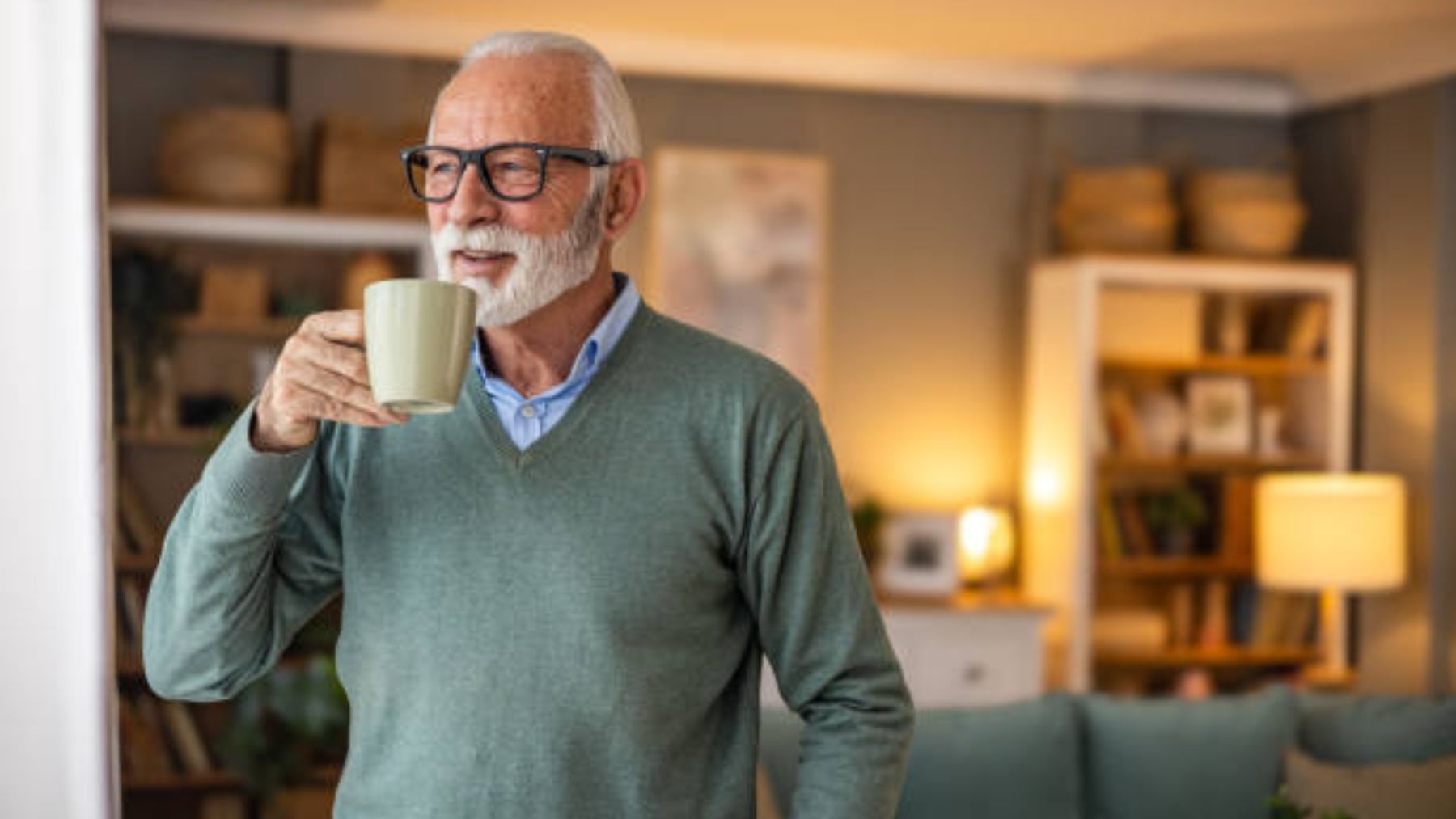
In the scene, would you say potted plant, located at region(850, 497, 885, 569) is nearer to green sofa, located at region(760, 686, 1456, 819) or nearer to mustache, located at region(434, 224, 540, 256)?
green sofa, located at region(760, 686, 1456, 819)

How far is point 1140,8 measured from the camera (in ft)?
15.4

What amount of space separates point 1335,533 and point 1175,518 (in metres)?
0.59

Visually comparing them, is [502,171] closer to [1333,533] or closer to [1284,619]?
[1333,533]

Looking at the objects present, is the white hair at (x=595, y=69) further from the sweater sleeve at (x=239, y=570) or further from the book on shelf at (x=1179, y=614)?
the book on shelf at (x=1179, y=614)

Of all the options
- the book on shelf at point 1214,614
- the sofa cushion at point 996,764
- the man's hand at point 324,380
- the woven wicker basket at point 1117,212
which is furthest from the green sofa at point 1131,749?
the woven wicker basket at point 1117,212

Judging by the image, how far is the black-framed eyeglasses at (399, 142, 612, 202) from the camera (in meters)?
1.36

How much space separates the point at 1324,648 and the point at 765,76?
2.58 metres

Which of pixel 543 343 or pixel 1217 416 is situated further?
pixel 1217 416

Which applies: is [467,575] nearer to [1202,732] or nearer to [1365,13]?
[1202,732]

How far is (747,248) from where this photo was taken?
5.38m

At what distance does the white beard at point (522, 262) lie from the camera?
53.7 inches

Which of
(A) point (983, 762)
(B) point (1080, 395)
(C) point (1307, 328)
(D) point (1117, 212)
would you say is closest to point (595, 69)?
(A) point (983, 762)

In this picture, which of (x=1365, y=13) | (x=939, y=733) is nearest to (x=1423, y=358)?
(x=1365, y=13)

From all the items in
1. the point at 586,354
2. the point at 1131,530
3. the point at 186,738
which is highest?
the point at 586,354
